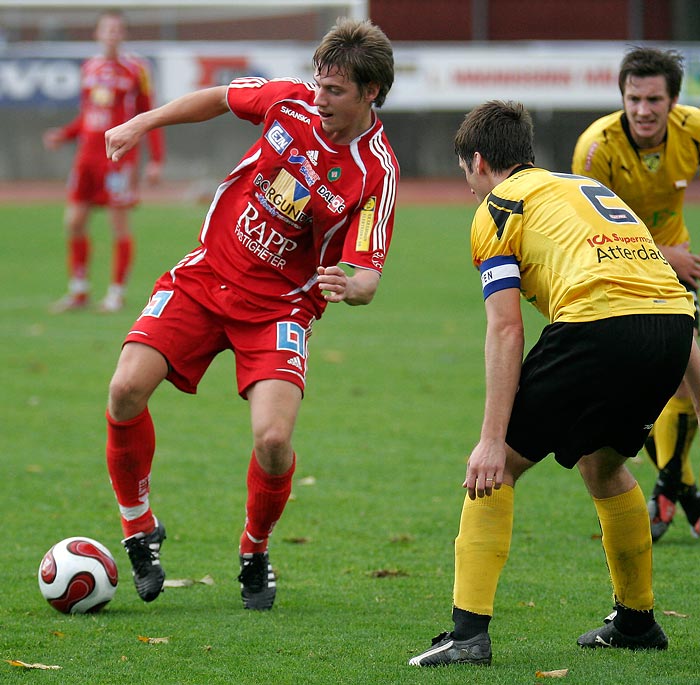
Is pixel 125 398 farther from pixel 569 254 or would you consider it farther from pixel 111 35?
pixel 111 35

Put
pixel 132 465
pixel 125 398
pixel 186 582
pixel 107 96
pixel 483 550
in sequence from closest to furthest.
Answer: pixel 483 550 → pixel 125 398 → pixel 132 465 → pixel 186 582 → pixel 107 96

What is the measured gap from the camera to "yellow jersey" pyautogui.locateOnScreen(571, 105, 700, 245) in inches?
229

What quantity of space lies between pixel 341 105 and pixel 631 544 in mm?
1933

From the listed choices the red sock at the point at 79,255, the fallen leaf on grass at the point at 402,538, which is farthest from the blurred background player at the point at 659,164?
the red sock at the point at 79,255

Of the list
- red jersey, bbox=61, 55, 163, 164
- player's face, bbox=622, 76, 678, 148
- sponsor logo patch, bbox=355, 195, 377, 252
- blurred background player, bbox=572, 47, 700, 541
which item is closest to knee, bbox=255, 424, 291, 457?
Result: sponsor logo patch, bbox=355, 195, 377, 252

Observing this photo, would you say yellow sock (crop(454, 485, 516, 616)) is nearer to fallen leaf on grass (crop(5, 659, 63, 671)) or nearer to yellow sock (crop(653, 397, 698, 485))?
fallen leaf on grass (crop(5, 659, 63, 671))

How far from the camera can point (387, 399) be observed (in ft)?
30.0

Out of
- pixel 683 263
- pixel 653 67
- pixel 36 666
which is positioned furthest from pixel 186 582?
pixel 653 67

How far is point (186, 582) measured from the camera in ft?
16.9

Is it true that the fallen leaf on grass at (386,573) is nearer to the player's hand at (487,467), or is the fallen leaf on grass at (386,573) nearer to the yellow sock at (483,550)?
the yellow sock at (483,550)

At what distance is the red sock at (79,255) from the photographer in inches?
497

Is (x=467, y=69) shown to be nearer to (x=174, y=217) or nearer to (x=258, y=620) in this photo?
(x=174, y=217)

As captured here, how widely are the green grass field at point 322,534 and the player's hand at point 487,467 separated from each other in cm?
59

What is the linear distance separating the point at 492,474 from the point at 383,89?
1.75 metres
